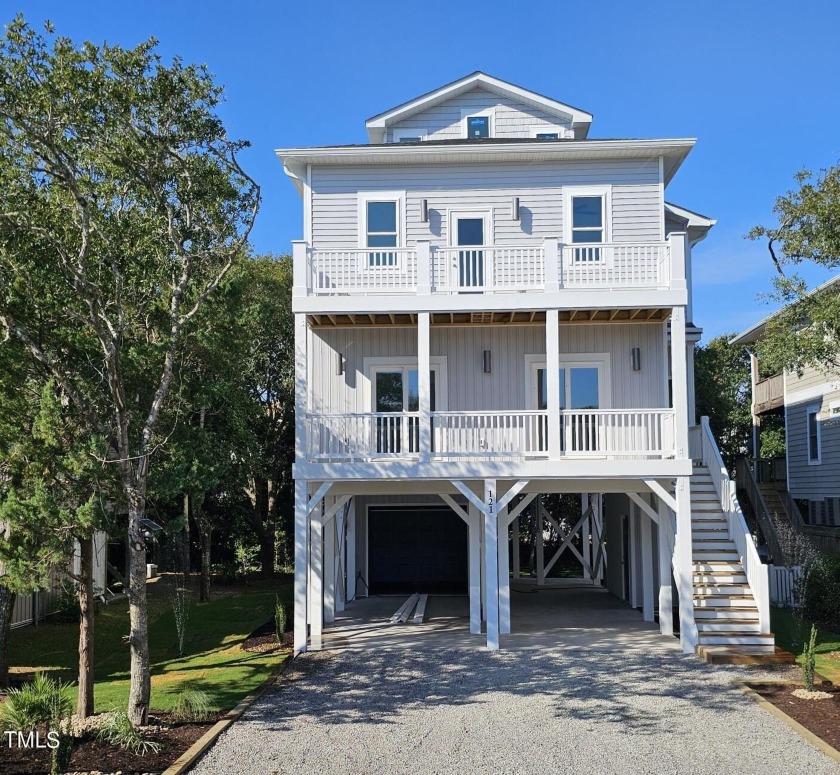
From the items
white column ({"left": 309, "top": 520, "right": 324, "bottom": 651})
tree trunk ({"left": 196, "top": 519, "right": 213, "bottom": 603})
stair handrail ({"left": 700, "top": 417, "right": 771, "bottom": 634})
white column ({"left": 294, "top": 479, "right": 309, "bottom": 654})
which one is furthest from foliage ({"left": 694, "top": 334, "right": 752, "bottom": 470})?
→ white column ({"left": 294, "top": 479, "right": 309, "bottom": 654})

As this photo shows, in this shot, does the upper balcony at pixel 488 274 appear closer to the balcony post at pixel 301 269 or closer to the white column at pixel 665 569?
the balcony post at pixel 301 269

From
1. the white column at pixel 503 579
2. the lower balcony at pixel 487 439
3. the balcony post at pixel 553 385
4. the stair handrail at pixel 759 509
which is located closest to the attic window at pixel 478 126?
the balcony post at pixel 553 385

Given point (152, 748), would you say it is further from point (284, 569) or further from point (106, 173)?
point (284, 569)

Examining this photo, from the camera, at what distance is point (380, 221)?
662 inches

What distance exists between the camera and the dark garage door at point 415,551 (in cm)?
2105

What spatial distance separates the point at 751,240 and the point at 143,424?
1052cm

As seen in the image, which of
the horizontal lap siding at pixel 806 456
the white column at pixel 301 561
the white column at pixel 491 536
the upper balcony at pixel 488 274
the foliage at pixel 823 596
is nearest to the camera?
the white column at pixel 301 561

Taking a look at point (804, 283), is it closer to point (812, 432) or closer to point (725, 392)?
point (812, 432)

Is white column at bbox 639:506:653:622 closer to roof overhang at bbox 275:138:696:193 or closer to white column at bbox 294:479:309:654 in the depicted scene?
white column at bbox 294:479:309:654

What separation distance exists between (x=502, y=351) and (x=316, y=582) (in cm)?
576

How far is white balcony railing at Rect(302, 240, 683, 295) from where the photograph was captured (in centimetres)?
1478

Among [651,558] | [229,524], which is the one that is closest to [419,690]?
[651,558]

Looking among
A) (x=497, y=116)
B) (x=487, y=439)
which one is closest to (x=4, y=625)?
(x=487, y=439)

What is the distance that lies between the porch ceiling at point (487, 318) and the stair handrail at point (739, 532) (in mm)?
2891
